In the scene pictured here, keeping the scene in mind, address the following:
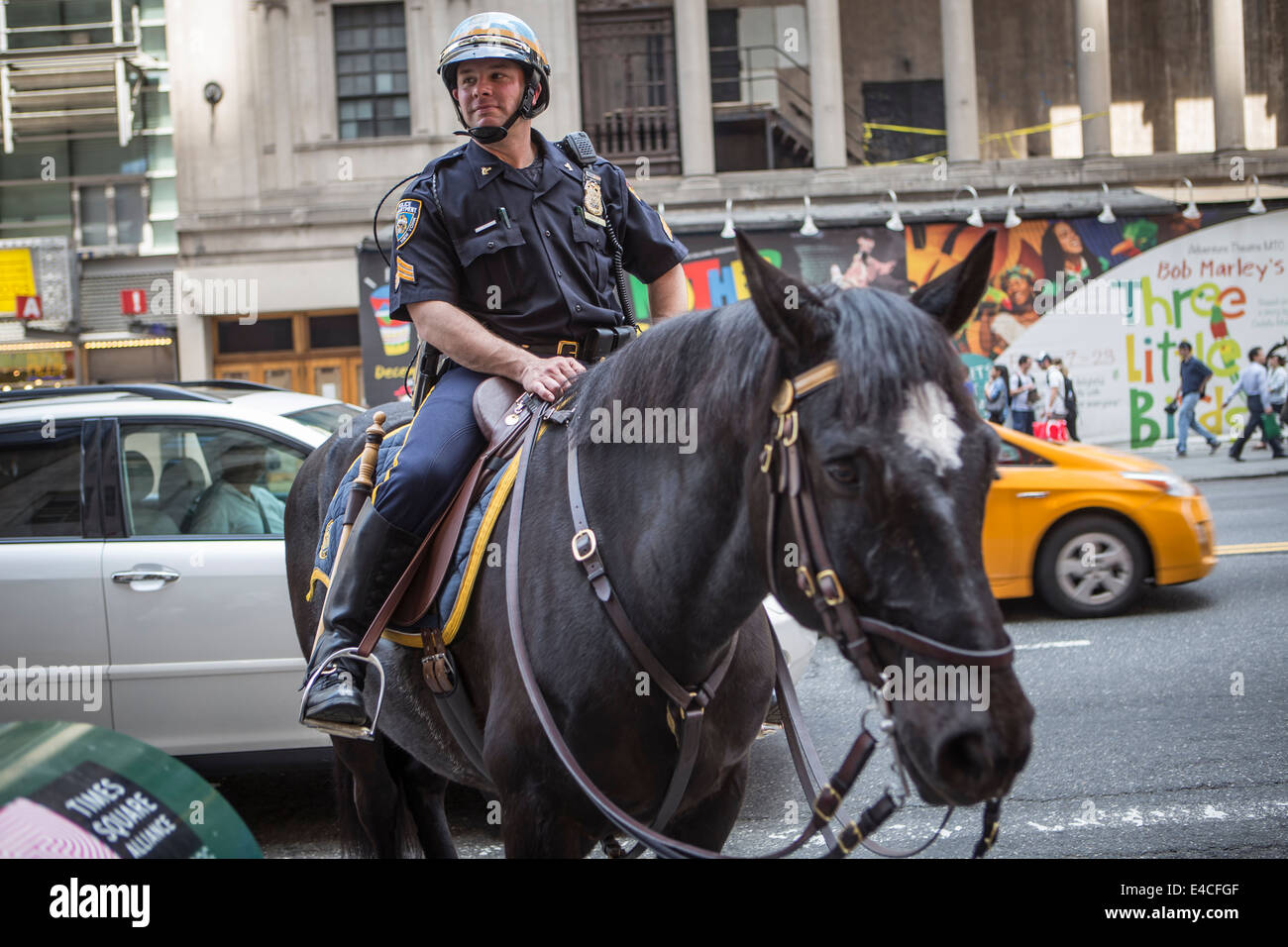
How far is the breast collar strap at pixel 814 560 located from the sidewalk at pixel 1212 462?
1453 centimetres

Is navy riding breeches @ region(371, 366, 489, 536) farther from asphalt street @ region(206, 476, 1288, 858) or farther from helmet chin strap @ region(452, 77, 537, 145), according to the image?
asphalt street @ region(206, 476, 1288, 858)

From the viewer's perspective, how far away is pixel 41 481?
5.32m

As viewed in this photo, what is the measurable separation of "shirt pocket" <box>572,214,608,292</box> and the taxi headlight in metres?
6.87

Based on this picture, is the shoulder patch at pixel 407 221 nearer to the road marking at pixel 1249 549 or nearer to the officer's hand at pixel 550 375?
the officer's hand at pixel 550 375

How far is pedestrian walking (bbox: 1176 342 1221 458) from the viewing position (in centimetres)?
1994

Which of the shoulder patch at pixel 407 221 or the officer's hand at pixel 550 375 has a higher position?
the shoulder patch at pixel 407 221

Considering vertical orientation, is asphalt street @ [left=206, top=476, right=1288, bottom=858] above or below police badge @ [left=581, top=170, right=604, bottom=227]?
below

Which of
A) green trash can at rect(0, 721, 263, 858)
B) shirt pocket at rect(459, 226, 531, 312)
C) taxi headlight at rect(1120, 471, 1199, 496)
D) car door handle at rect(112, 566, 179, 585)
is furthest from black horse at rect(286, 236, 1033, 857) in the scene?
taxi headlight at rect(1120, 471, 1199, 496)

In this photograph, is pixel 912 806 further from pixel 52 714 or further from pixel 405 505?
pixel 52 714

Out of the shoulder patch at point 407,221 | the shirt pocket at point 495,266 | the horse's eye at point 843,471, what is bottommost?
the horse's eye at point 843,471

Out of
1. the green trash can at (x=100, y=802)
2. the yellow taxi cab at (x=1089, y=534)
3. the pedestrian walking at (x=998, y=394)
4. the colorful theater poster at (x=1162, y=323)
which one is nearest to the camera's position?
the green trash can at (x=100, y=802)

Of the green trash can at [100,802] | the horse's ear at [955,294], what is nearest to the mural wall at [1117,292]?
the horse's ear at [955,294]

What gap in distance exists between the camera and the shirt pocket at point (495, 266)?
308cm

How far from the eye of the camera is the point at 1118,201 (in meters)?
21.3
